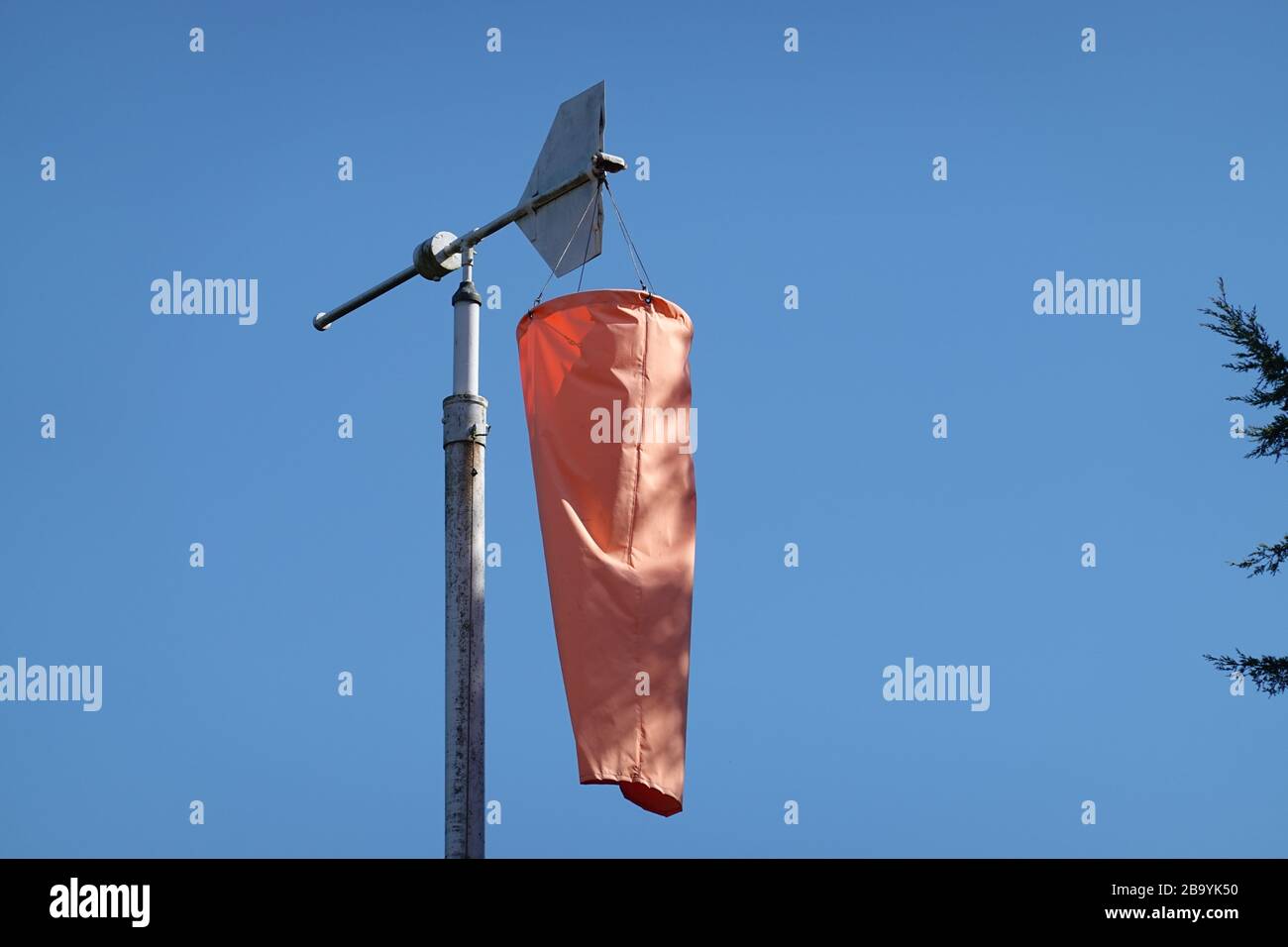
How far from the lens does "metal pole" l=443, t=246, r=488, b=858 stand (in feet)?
30.1

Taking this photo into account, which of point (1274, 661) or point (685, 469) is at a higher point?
point (685, 469)

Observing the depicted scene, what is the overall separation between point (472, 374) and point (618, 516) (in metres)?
1.25

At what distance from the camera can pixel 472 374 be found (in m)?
10.0

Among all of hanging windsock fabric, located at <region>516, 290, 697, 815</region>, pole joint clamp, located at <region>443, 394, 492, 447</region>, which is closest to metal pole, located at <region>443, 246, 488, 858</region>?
pole joint clamp, located at <region>443, 394, 492, 447</region>

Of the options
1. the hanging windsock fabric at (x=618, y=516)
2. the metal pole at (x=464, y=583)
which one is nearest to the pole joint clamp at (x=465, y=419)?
the metal pole at (x=464, y=583)

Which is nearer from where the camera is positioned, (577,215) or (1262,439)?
(577,215)

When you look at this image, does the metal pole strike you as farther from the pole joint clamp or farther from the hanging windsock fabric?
the hanging windsock fabric

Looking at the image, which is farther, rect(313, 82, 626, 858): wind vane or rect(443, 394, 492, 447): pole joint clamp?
A: rect(443, 394, 492, 447): pole joint clamp

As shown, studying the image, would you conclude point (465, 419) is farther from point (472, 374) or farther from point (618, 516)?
point (618, 516)

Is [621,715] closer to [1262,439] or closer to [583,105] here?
[583,105]

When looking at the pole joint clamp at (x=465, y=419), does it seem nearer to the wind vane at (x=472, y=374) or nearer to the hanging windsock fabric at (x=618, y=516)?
the wind vane at (x=472, y=374)

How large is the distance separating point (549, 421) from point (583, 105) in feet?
6.75
